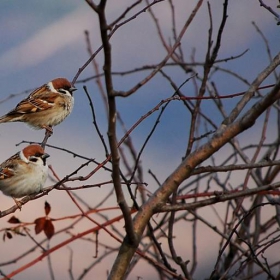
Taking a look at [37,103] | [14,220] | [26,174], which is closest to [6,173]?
[26,174]

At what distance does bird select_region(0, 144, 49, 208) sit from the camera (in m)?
4.69

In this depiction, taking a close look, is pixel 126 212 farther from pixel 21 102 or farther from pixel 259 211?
pixel 21 102

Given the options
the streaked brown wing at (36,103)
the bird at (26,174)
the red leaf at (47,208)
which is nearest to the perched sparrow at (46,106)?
the streaked brown wing at (36,103)

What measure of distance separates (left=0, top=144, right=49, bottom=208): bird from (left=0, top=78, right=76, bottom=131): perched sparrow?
101cm

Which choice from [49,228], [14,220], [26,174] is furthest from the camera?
[26,174]

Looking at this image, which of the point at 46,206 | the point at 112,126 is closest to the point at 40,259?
the point at 46,206

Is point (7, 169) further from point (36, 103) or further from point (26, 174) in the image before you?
point (36, 103)

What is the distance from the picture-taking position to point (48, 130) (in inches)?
229

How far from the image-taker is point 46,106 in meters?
6.05

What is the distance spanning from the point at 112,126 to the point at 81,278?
7.91ft

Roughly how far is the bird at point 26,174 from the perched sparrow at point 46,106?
1010mm

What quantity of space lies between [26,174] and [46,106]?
140 centimetres

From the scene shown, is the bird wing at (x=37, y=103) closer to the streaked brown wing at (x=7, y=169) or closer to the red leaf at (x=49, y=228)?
the streaked brown wing at (x=7, y=169)

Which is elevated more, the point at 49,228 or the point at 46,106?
the point at 46,106
